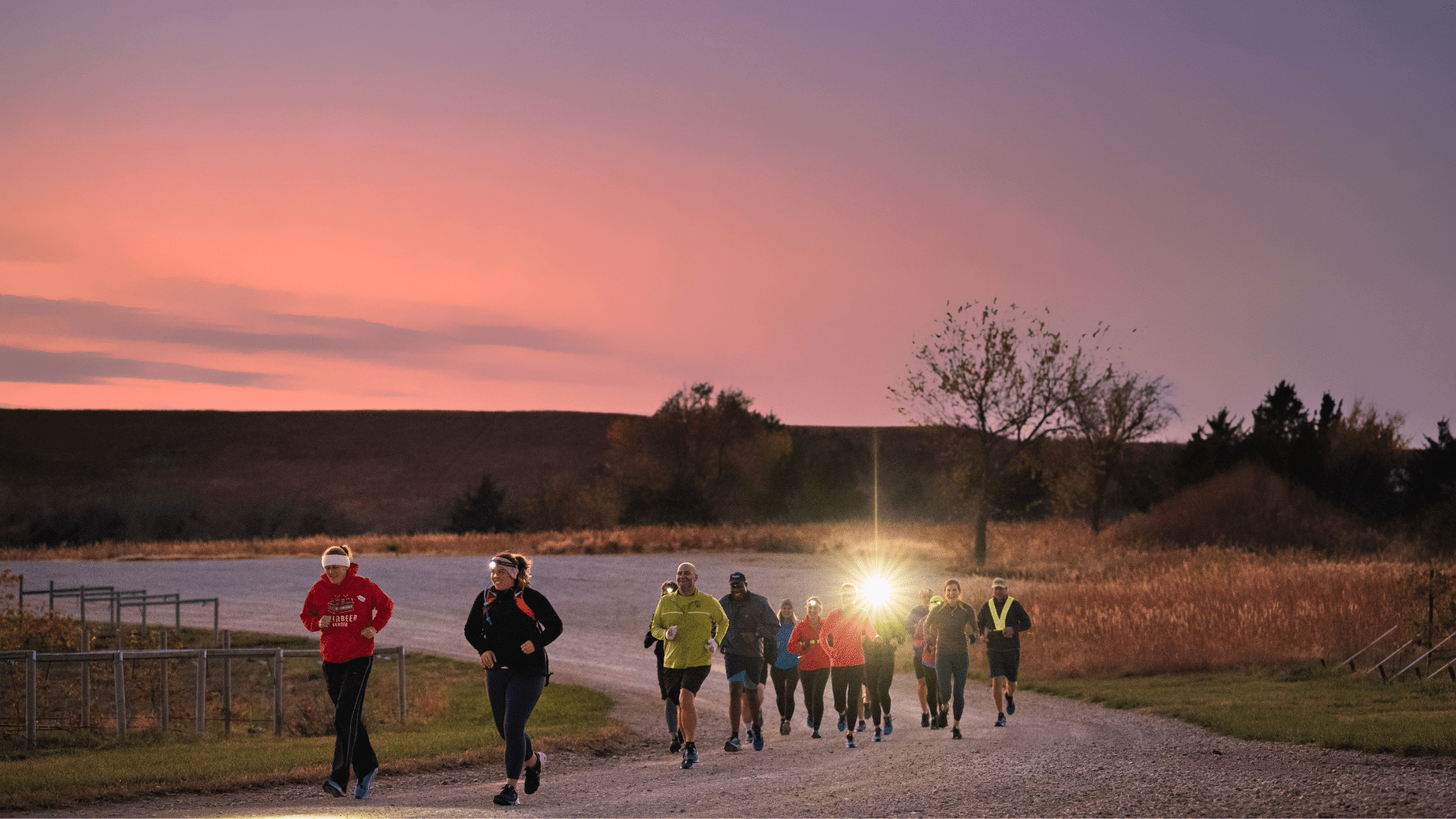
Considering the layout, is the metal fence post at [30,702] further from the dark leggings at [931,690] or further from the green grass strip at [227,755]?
the dark leggings at [931,690]

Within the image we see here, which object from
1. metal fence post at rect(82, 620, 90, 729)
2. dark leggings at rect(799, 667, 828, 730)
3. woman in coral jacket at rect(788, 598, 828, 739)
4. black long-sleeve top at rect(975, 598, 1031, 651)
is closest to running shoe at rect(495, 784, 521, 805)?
woman in coral jacket at rect(788, 598, 828, 739)

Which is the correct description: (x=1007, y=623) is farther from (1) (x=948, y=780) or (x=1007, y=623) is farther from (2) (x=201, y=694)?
(2) (x=201, y=694)

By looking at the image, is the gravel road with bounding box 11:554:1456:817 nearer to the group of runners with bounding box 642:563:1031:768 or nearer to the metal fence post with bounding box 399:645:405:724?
the group of runners with bounding box 642:563:1031:768

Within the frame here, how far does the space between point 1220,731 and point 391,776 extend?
10309 mm

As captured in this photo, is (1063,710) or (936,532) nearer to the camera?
(1063,710)

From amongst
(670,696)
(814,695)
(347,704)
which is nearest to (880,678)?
(814,695)

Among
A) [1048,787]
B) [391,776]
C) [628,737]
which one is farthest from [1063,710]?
[391,776]

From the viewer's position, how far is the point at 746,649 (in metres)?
15.1

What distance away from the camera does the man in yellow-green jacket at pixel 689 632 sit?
1345 cm

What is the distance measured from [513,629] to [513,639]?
0.09m

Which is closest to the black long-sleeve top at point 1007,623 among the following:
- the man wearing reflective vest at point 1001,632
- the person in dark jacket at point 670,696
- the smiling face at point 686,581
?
the man wearing reflective vest at point 1001,632

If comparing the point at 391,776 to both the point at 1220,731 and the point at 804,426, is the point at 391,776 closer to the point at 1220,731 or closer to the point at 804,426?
the point at 1220,731

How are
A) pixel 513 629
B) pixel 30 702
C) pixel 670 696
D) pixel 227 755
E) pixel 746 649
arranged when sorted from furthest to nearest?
1. pixel 30 702
2. pixel 670 696
3. pixel 746 649
4. pixel 227 755
5. pixel 513 629

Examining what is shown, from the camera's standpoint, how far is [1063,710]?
2006cm
